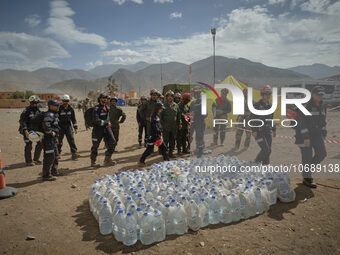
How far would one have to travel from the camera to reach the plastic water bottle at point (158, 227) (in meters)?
3.64

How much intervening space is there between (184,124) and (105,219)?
19.0 feet

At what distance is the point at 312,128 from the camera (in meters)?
5.77

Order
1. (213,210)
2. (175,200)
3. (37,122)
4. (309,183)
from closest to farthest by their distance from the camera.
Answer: (175,200) → (213,210) → (309,183) → (37,122)

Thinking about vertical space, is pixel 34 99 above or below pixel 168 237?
above

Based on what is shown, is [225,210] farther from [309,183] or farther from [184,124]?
[184,124]

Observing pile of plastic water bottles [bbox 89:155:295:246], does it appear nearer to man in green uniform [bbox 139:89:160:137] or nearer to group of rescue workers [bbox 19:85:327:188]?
group of rescue workers [bbox 19:85:327:188]

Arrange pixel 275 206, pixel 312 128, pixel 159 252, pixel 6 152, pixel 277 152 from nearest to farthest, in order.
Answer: pixel 159 252
pixel 275 206
pixel 312 128
pixel 277 152
pixel 6 152

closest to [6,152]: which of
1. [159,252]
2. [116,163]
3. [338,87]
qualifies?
[116,163]

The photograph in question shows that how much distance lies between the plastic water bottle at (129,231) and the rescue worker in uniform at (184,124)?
5706mm

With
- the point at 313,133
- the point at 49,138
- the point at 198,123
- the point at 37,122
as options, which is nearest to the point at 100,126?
the point at 49,138

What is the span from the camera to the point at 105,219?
12.9 feet

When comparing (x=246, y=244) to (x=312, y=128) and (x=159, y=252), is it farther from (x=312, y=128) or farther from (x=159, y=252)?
(x=312, y=128)

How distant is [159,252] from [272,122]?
5.05 meters

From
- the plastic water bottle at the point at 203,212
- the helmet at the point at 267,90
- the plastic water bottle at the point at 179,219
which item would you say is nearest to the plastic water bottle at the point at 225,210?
the plastic water bottle at the point at 203,212
